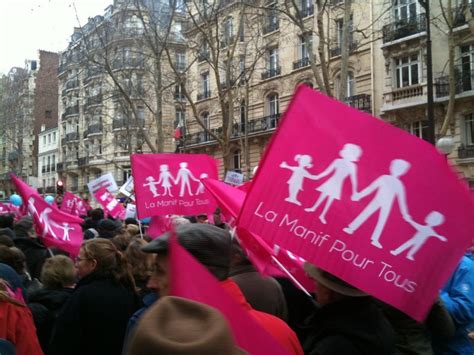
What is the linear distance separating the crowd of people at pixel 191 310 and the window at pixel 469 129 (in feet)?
71.3

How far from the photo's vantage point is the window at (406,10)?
82.4 ft

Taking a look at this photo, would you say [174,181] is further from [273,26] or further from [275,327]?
[273,26]

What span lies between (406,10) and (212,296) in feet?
87.2

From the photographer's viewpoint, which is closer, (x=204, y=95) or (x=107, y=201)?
(x=107, y=201)

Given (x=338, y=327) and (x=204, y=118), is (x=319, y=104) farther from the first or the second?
(x=204, y=118)

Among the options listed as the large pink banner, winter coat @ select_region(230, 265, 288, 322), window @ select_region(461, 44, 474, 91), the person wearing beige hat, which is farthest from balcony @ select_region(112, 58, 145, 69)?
the person wearing beige hat

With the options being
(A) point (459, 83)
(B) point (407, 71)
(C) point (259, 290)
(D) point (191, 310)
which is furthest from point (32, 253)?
(B) point (407, 71)

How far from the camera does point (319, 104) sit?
2572 mm

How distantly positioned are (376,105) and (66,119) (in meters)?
41.8

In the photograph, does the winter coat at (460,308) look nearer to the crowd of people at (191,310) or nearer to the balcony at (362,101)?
the crowd of people at (191,310)

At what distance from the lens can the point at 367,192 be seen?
95.9 inches

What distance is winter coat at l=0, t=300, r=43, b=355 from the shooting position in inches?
108

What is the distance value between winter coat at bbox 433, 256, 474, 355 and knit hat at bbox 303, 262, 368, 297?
1.32 meters

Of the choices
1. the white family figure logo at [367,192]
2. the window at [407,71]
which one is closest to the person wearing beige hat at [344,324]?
the white family figure logo at [367,192]
